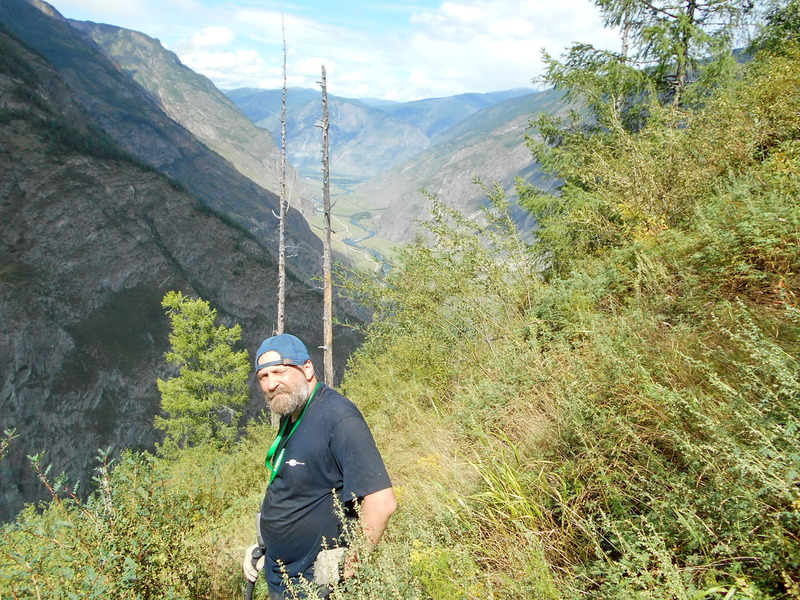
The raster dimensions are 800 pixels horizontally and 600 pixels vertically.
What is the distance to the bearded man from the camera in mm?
2322

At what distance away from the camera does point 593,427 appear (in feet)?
8.09

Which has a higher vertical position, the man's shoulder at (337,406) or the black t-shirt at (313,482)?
the man's shoulder at (337,406)

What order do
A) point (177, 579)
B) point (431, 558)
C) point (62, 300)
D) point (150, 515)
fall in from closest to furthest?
1. point (431, 558)
2. point (177, 579)
3. point (150, 515)
4. point (62, 300)

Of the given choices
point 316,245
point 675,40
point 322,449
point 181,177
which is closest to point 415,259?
point 322,449

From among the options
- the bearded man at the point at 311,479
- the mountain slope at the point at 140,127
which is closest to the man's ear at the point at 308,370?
the bearded man at the point at 311,479

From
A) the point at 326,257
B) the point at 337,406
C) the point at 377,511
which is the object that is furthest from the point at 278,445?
the point at 326,257

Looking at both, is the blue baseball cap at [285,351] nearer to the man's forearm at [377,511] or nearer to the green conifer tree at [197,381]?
the man's forearm at [377,511]

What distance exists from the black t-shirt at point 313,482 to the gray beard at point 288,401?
0.36 feet

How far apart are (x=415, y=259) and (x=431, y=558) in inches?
211

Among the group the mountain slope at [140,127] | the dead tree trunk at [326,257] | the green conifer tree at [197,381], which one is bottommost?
the green conifer tree at [197,381]

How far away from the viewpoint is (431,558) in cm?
218

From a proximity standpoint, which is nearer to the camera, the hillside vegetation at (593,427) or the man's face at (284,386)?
the hillside vegetation at (593,427)

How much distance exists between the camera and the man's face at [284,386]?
2.62m

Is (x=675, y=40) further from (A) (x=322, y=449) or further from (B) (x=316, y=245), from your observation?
(B) (x=316, y=245)
